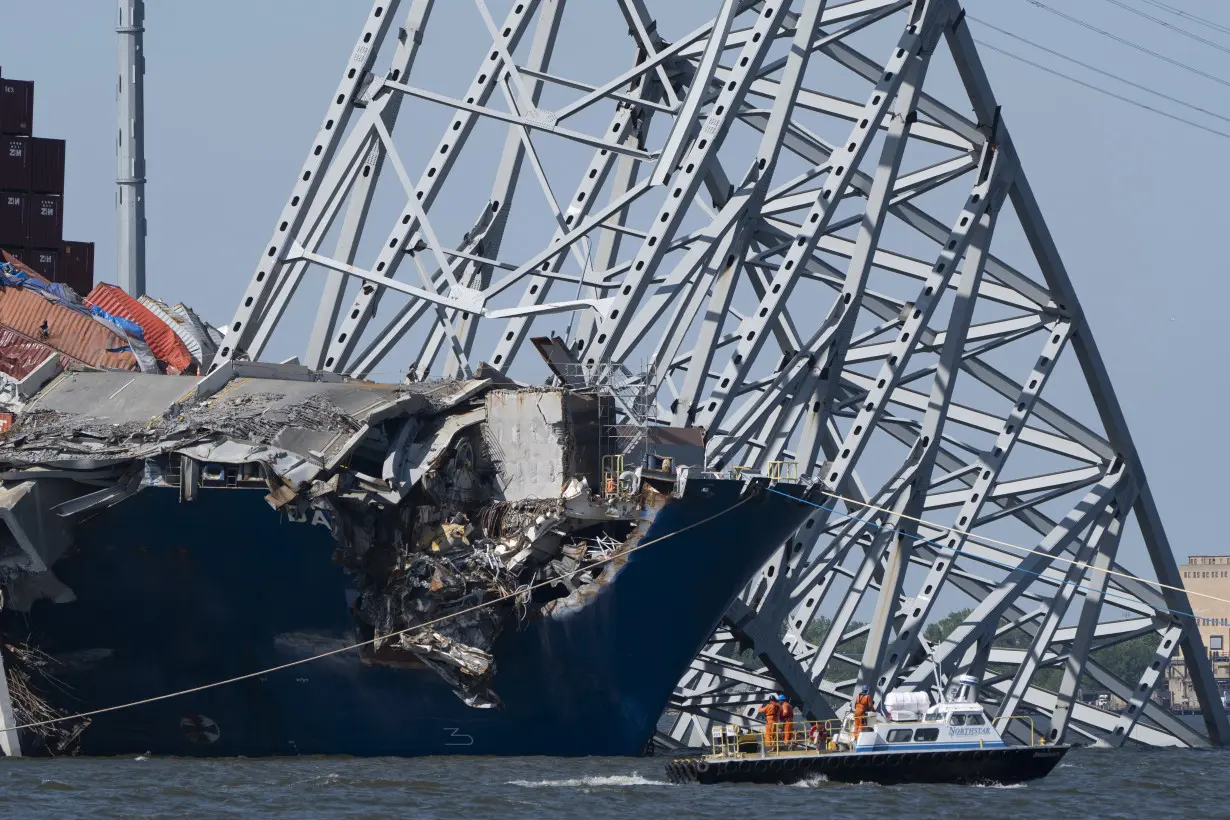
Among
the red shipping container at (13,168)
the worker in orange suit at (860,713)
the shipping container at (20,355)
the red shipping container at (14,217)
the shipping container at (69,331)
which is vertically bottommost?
the worker in orange suit at (860,713)

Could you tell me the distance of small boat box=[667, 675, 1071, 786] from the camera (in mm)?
42188

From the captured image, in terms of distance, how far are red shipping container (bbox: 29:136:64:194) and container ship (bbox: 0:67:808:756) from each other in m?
36.1

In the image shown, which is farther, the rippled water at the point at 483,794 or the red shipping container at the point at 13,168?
the red shipping container at the point at 13,168

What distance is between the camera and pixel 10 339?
5131 centimetres

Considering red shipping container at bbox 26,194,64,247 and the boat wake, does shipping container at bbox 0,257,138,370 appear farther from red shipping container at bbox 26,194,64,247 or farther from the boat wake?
red shipping container at bbox 26,194,64,247

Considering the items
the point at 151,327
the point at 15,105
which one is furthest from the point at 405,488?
the point at 15,105

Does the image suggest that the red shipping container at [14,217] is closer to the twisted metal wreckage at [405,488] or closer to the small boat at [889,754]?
the twisted metal wreckage at [405,488]

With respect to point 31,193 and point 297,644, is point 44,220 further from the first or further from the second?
point 297,644

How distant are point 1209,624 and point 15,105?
83.8m

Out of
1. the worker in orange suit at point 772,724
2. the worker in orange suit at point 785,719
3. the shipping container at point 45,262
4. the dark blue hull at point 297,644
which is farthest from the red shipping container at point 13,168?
the worker in orange suit at point 772,724

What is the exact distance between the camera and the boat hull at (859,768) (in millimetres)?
42125

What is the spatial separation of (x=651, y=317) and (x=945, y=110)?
1319 centimetres

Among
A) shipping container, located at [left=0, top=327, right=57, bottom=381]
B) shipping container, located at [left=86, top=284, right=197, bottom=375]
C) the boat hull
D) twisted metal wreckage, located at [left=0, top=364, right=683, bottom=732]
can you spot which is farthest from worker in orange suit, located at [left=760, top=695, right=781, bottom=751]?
shipping container, located at [left=0, top=327, right=57, bottom=381]

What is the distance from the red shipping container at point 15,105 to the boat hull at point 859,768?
46437 millimetres
